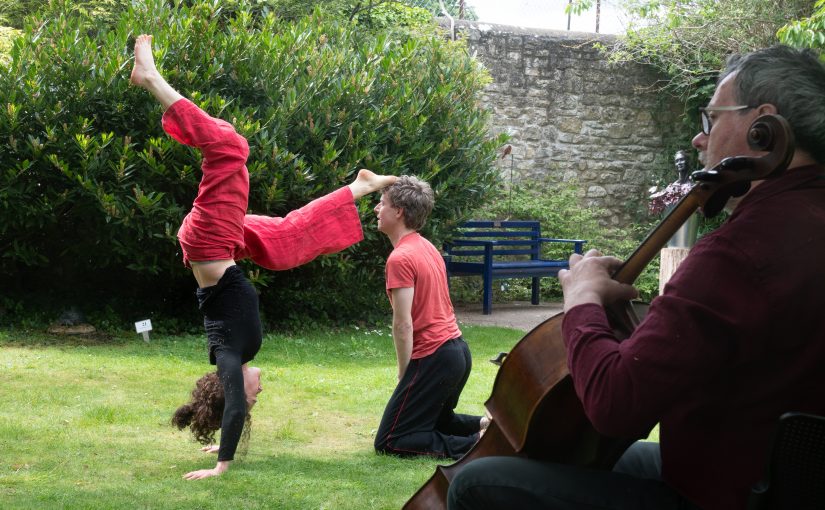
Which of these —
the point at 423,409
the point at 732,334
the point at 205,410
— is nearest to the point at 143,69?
the point at 205,410

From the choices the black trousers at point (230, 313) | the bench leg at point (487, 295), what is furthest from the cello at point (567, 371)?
the bench leg at point (487, 295)

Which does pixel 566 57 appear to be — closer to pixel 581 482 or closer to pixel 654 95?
pixel 654 95

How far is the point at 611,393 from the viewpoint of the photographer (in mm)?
1906

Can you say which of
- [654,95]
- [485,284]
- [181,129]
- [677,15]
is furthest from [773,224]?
[654,95]

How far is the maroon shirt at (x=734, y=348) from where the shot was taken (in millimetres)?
1824

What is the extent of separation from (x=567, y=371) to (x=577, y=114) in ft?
42.2

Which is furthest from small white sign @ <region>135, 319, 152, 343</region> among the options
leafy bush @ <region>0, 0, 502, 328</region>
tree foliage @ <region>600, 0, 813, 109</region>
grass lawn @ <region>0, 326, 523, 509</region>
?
tree foliage @ <region>600, 0, 813, 109</region>

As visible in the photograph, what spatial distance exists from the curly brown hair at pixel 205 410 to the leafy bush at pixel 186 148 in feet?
12.3

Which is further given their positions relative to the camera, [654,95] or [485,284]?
[654,95]

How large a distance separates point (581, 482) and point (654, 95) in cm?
1370

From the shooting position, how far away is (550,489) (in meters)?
2.17

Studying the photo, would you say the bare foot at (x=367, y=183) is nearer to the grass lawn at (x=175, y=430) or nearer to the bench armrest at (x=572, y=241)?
the grass lawn at (x=175, y=430)

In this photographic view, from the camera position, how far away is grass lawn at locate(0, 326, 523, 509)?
4543 millimetres

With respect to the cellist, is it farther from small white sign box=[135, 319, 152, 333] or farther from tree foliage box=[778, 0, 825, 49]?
small white sign box=[135, 319, 152, 333]
